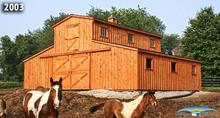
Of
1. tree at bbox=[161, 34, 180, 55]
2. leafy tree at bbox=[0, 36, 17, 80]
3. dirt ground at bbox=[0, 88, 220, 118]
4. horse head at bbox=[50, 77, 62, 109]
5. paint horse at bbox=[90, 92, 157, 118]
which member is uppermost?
tree at bbox=[161, 34, 180, 55]

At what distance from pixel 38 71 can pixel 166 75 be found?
49.3 feet

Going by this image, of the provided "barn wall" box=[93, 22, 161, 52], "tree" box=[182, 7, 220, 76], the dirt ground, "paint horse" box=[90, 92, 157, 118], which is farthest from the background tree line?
"paint horse" box=[90, 92, 157, 118]

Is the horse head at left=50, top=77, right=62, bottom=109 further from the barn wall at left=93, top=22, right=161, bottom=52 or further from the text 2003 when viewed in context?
the barn wall at left=93, top=22, right=161, bottom=52

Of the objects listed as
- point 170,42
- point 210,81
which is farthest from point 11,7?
→ point 170,42

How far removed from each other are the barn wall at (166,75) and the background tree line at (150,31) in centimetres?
1753

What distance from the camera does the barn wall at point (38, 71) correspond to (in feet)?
132

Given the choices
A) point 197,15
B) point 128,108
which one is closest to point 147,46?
point 197,15

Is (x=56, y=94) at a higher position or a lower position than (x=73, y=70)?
lower

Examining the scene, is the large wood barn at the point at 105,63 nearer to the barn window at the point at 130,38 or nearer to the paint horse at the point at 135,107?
the barn window at the point at 130,38

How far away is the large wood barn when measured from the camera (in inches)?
1289

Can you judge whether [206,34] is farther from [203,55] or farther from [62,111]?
[62,111]

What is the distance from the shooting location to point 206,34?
61938mm

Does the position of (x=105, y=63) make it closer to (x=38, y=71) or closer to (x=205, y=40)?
(x=38, y=71)

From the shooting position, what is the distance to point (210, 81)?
193 ft
